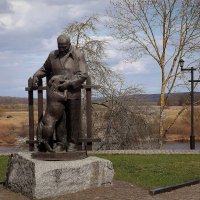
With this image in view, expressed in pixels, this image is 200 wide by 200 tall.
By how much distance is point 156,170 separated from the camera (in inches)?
471

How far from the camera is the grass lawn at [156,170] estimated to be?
1020 cm

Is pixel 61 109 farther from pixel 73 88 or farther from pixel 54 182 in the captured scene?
pixel 54 182

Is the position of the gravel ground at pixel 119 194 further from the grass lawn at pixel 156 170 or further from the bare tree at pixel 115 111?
the bare tree at pixel 115 111

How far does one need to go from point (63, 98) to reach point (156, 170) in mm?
3953

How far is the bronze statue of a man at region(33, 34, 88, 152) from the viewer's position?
892 cm

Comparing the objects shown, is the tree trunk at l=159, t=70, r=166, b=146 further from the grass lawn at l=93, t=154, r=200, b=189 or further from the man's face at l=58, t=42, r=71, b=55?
the man's face at l=58, t=42, r=71, b=55

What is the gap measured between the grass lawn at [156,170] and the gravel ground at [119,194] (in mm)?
588

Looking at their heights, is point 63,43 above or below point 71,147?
above

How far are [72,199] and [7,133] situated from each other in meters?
31.9

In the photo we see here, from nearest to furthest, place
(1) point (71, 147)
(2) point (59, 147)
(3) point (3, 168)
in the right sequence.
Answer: (2) point (59, 147)
(1) point (71, 147)
(3) point (3, 168)

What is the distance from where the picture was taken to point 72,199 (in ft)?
26.4

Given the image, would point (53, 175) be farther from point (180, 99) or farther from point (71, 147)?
point (180, 99)

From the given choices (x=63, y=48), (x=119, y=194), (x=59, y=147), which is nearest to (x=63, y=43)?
(x=63, y=48)

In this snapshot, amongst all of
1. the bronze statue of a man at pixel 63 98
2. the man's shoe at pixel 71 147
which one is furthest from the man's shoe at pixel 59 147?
the man's shoe at pixel 71 147
